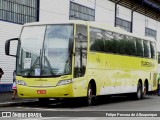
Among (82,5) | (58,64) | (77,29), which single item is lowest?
(58,64)

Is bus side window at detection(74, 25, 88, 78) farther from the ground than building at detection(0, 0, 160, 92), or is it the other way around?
building at detection(0, 0, 160, 92)

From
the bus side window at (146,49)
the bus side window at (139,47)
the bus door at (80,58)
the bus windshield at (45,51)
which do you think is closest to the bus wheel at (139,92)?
the bus side window at (139,47)

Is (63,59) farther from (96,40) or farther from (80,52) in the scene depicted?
(96,40)

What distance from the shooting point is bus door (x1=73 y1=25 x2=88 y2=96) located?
21141 millimetres

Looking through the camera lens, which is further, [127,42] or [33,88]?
[127,42]

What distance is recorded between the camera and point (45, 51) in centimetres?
2086

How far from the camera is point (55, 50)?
20.8 metres

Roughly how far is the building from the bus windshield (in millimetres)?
8980

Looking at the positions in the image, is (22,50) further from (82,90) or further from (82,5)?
(82,5)

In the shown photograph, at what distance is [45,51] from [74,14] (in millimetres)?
17614

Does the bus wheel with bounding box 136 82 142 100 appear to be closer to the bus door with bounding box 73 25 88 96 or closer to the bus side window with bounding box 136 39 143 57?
the bus side window with bounding box 136 39 143 57

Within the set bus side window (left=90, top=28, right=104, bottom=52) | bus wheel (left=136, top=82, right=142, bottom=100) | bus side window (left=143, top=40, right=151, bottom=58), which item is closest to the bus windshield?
bus side window (left=90, top=28, right=104, bottom=52)

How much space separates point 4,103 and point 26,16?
38.8 ft

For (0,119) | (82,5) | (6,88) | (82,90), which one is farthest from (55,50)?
(82,5)
